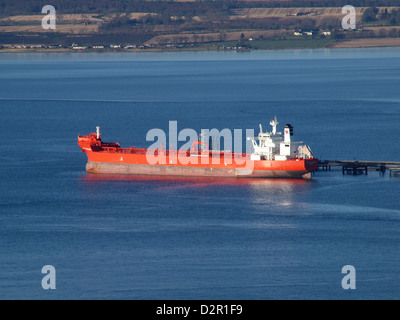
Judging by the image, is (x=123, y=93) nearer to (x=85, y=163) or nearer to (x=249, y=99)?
(x=249, y=99)

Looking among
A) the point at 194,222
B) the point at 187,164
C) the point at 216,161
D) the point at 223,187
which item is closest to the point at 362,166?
the point at 216,161

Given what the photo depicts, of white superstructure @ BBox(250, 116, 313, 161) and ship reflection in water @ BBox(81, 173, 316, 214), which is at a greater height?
white superstructure @ BBox(250, 116, 313, 161)

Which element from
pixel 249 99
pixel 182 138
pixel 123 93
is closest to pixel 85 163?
pixel 182 138

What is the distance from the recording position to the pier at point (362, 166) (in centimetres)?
6662

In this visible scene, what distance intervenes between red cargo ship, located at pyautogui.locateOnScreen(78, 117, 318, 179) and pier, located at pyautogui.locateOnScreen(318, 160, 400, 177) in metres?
3.52

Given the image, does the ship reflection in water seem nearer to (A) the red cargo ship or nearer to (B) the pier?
(A) the red cargo ship

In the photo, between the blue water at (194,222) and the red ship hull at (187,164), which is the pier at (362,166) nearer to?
the blue water at (194,222)

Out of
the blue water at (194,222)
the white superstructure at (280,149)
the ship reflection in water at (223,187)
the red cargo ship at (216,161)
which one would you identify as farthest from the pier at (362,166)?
the ship reflection in water at (223,187)

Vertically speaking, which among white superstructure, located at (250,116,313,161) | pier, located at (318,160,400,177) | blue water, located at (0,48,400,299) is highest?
white superstructure, located at (250,116,313,161)

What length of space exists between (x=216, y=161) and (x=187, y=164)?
7.73 ft

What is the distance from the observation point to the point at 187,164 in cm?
6675

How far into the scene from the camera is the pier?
6662 centimetres

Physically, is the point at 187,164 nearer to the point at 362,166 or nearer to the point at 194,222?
the point at 362,166

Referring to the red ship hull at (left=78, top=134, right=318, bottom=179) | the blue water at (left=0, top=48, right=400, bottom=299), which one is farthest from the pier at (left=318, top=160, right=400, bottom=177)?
the red ship hull at (left=78, top=134, right=318, bottom=179)
